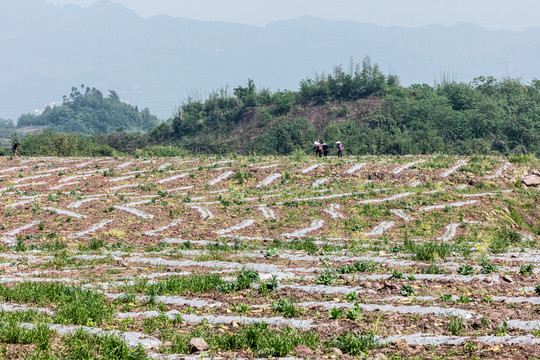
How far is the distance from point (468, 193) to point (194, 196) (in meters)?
14.2

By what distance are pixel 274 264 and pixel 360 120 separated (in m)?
91.7

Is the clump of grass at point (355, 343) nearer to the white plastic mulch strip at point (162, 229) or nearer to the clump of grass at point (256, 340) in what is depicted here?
the clump of grass at point (256, 340)

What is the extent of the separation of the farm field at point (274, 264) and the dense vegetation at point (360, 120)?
4073 centimetres

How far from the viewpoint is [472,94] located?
99.5 m

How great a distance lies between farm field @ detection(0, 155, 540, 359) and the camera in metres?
8.45

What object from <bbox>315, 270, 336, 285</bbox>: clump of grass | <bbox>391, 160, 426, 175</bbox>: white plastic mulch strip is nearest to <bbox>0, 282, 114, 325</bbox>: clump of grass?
<bbox>315, 270, 336, 285</bbox>: clump of grass

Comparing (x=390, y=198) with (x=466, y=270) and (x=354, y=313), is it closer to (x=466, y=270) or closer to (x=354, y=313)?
(x=466, y=270)

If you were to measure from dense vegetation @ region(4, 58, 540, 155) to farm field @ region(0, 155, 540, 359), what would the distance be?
134 ft

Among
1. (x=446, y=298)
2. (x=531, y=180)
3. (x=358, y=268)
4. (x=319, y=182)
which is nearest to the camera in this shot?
(x=446, y=298)

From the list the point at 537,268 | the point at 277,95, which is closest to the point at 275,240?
the point at 537,268

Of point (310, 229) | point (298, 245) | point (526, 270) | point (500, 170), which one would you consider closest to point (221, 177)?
point (310, 229)

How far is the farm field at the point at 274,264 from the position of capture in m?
8.45

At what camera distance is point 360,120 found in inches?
4082

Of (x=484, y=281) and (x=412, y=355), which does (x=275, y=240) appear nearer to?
(x=484, y=281)
